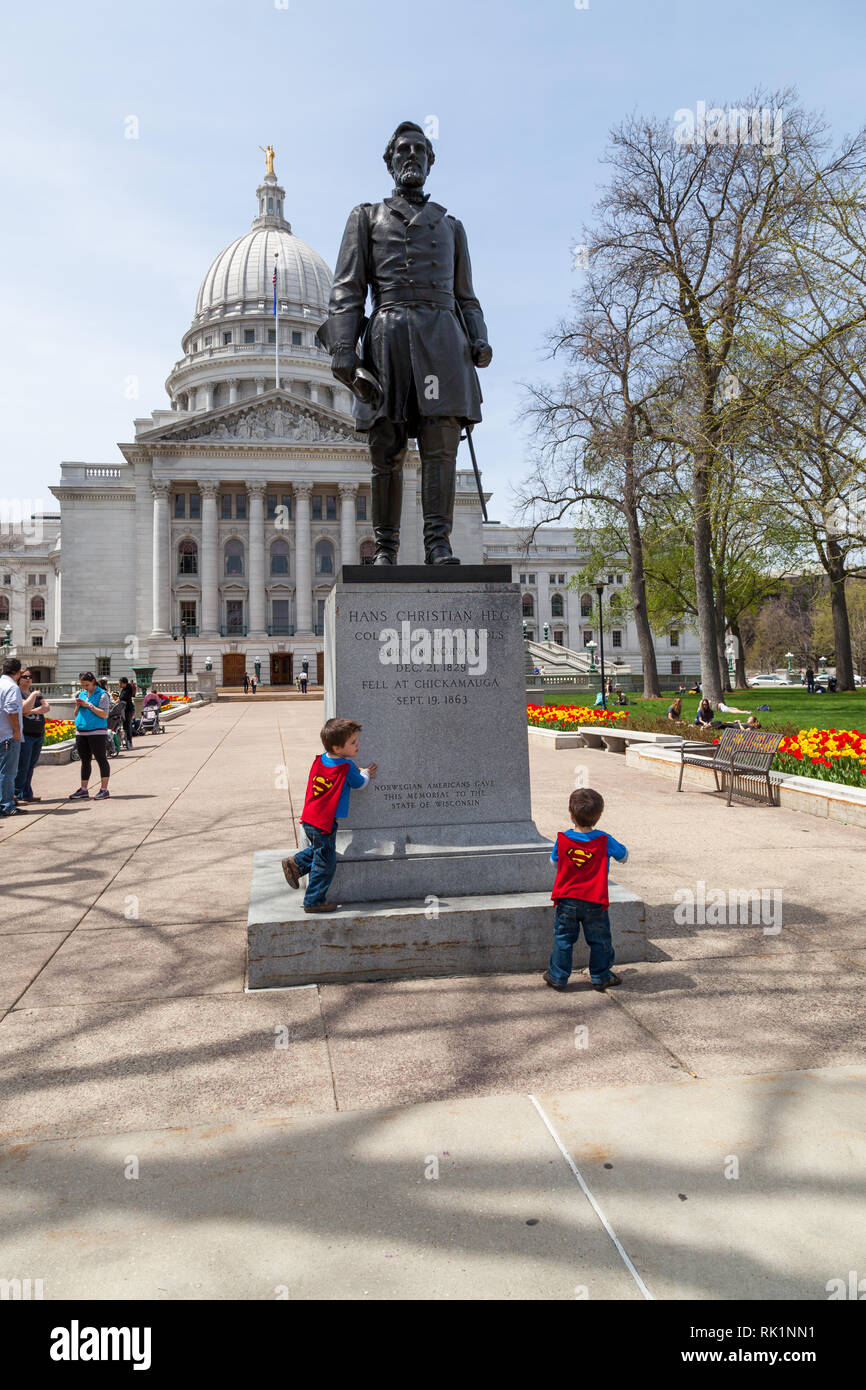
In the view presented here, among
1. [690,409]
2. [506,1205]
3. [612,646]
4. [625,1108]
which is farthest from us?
[612,646]

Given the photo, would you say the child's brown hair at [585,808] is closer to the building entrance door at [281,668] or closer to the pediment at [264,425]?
the building entrance door at [281,668]

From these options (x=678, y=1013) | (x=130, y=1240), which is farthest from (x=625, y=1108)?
(x=130, y=1240)

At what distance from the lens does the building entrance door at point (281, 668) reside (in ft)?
247

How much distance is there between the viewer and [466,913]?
4941mm

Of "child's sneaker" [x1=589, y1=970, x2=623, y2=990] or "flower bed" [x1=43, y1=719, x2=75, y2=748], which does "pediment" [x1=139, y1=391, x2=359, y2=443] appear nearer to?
"flower bed" [x1=43, y1=719, x2=75, y2=748]

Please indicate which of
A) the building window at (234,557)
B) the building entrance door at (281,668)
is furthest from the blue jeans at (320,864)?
the building window at (234,557)

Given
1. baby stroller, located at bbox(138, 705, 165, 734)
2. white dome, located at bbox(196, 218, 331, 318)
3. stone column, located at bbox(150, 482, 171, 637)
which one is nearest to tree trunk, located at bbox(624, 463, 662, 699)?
baby stroller, located at bbox(138, 705, 165, 734)

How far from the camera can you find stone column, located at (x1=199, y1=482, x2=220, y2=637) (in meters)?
75.4

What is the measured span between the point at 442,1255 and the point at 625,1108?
112cm

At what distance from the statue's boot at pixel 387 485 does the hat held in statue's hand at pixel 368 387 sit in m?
0.17

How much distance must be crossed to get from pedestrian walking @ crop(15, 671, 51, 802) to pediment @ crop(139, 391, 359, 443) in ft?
217

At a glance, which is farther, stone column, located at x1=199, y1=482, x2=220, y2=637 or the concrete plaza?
stone column, located at x1=199, y1=482, x2=220, y2=637

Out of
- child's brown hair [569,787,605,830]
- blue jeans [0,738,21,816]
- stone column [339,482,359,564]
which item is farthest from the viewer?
stone column [339,482,359,564]
